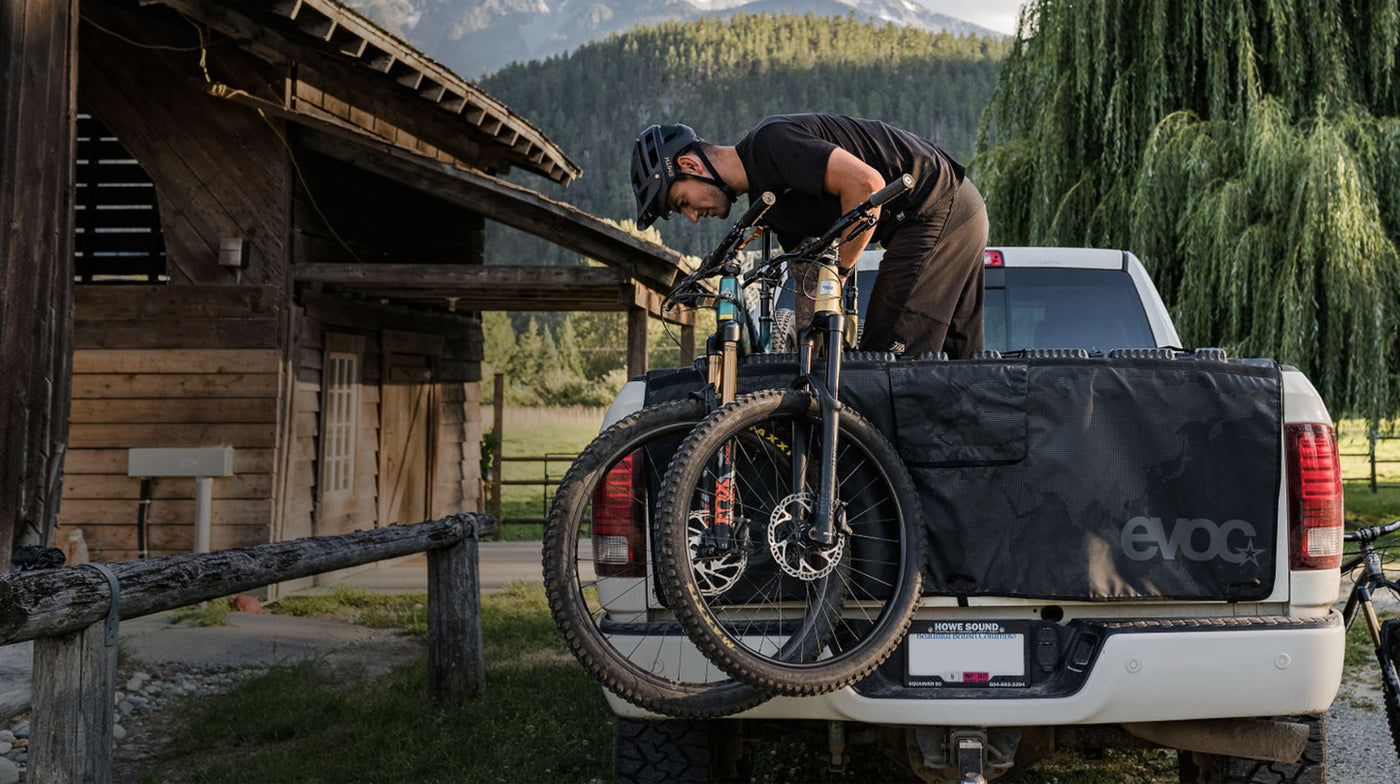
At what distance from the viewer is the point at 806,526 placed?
2771 mm

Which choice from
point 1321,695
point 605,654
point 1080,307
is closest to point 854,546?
point 605,654

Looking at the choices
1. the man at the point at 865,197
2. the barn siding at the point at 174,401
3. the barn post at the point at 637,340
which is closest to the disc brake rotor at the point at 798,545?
the man at the point at 865,197

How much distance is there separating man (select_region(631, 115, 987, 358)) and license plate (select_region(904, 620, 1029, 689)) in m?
1.00

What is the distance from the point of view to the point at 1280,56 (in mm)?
11172

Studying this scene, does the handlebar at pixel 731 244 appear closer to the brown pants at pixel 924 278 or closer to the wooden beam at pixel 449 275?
the brown pants at pixel 924 278

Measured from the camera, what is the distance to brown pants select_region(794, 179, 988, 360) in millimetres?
3590

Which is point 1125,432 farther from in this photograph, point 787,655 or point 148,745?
point 148,745

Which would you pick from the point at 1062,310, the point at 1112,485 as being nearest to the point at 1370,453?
the point at 1062,310

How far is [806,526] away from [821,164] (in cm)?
104

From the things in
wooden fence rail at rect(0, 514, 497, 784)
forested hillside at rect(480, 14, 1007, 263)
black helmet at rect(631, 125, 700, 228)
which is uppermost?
forested hillside at rect(480, 14, 1007, 263)

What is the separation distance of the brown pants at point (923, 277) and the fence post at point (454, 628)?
2.89 m

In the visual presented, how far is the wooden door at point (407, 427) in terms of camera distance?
41.3 ft

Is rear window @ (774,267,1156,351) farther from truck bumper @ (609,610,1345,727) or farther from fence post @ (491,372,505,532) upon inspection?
fence post @ (491,372,505,532)

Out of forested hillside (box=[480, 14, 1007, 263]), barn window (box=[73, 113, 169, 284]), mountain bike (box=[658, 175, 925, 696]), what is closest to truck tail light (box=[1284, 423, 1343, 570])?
mountain bike (box=[658, 175, 925, 696])
